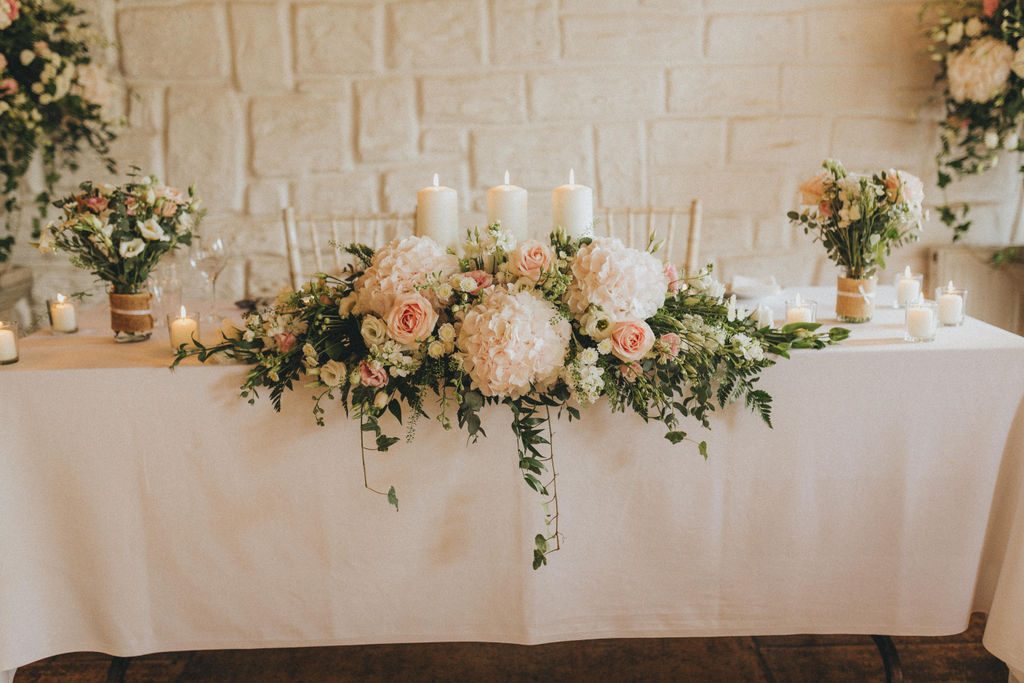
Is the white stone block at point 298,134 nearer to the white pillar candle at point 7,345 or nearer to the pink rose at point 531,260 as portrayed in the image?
the white pillar candle at point 7,345

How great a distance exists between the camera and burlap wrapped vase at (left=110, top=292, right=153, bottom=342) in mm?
1653

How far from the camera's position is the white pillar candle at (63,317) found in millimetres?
1763

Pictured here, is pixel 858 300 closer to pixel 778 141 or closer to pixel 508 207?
pixel 508 207

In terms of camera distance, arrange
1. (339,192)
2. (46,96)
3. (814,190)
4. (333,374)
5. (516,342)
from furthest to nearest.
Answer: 1. (339,192)
2. (46,96)
3. (814,190)
4. (333,374)
5. (516,342)

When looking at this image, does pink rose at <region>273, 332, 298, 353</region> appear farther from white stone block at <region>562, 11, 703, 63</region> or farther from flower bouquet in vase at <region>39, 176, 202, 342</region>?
white stone block at <region>562, 11, 703, 63</region>

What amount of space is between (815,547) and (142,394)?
1.25 metres

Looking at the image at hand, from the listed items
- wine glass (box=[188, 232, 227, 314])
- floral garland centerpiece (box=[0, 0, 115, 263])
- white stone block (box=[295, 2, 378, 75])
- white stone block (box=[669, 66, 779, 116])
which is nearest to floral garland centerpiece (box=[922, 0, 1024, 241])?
white stone block (box=[669, 66, 779, 116])

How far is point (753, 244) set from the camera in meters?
3.06

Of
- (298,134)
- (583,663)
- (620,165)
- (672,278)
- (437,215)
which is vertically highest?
(298,134)

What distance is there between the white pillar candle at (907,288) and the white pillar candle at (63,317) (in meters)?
1.77

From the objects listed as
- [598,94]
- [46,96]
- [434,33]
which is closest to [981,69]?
[598,94]

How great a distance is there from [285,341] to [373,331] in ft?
0.58

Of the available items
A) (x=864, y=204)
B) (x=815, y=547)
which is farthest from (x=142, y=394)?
(x=864, y=204)

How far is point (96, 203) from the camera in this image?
5.23 ft
